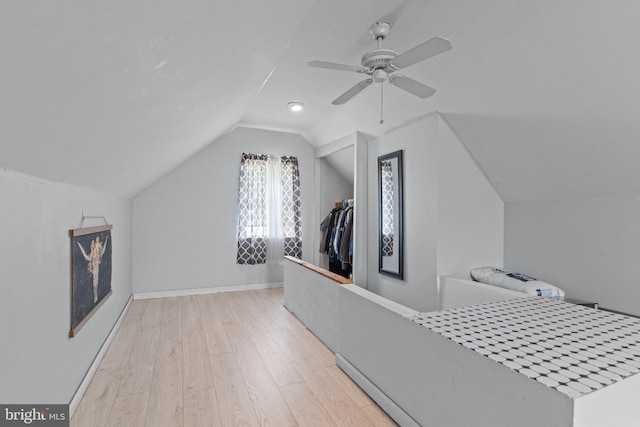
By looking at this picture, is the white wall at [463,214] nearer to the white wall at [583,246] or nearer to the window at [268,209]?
the white wall at [583,246]

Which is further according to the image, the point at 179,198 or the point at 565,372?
the point at 179,198

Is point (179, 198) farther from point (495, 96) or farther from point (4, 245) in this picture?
point (495, 96)

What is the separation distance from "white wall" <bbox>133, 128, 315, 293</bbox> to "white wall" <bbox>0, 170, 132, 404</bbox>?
2153 millimetres

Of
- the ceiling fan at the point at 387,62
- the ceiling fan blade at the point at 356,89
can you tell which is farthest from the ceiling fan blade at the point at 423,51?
the ceiling fan blade at the point at 356,89

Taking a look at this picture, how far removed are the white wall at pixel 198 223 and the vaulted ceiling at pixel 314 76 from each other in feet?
5.18

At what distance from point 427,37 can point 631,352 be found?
6.65 ft

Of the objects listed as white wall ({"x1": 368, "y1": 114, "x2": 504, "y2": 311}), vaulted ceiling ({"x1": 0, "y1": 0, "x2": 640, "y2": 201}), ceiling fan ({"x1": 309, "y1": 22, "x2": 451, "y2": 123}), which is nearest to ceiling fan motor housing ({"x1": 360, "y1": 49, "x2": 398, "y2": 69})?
ceiling fan ({"x1": 309, "y1": 22, "x2": 451, "y2": 123})

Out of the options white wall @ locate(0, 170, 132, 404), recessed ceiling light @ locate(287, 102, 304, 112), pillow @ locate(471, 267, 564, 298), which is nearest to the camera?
white wall @ locate(0, 170, 132, 404)

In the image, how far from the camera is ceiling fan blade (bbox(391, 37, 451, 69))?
5.07 ft

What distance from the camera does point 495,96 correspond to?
7.14 ft

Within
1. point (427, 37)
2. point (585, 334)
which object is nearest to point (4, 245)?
point (585, 334)

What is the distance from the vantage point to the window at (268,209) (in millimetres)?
4500

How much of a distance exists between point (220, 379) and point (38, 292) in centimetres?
125

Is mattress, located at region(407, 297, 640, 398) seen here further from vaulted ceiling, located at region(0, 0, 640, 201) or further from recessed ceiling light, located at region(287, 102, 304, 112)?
recessed ceiling light, located at region(287, 102, 304, 112)
